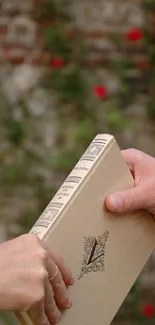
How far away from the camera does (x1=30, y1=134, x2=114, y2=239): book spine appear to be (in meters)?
1.13

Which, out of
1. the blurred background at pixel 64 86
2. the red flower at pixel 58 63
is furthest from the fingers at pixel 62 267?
the red flower at pixel 58 63

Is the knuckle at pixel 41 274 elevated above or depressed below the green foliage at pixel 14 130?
above

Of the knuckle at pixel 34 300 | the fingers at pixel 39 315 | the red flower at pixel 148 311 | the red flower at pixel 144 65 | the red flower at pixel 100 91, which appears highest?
the knuckle at pixel 34 300

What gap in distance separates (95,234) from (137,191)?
123 mm

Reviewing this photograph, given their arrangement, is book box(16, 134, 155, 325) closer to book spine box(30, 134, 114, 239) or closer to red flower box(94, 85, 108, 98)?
book spine box(30, 134, 114, 239)

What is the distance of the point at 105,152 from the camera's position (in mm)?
1217

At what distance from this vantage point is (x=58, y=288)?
1.11m

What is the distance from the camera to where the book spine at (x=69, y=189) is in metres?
1.13


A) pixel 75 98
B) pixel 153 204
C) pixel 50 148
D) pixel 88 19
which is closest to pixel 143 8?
pixel 88 19

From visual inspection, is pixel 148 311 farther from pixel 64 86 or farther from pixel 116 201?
pixel 116 201

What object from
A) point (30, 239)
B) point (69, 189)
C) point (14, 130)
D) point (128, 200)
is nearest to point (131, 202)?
point (128, 200)

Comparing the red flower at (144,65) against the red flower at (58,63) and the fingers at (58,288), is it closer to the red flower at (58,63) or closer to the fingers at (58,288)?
the red flower at (58,63)

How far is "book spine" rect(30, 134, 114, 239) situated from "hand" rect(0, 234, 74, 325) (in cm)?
4

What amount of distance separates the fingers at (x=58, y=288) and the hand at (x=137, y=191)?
167mm
